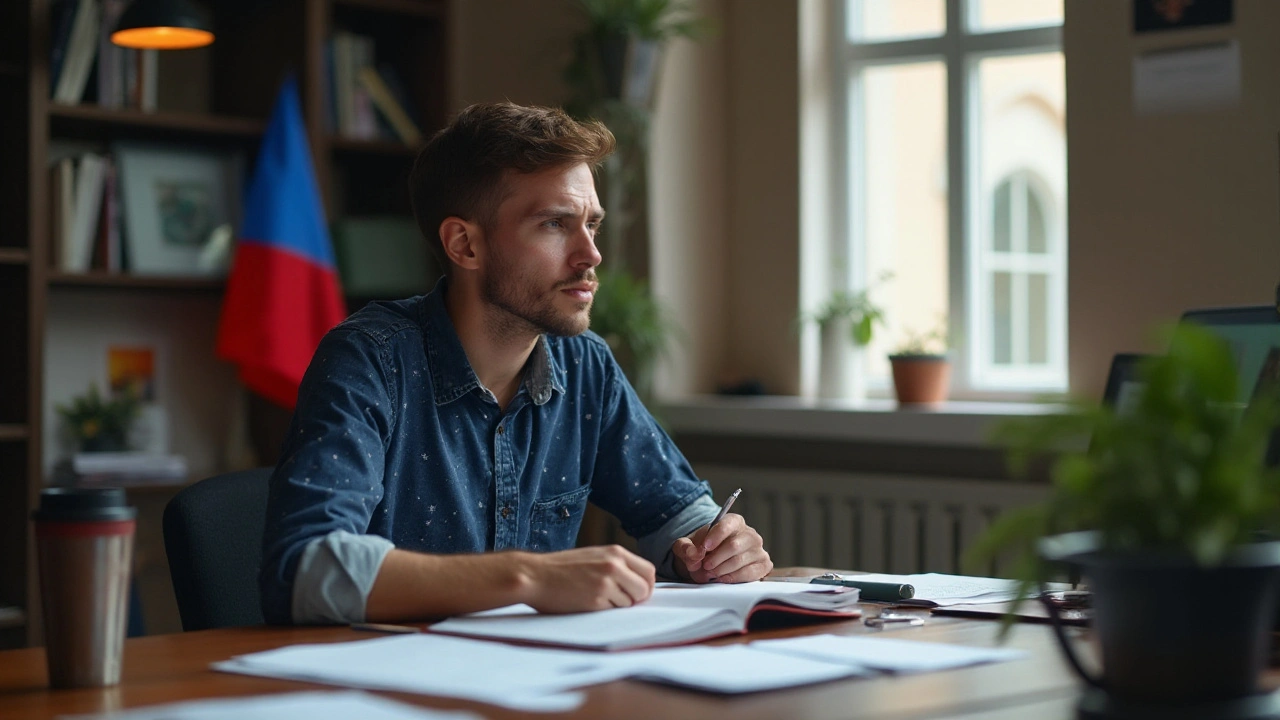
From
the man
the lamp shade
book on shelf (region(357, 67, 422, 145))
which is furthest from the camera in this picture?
book on shelf (region(357, 67, 422, 145))

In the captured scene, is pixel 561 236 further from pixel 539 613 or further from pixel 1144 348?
pixel 1144 348

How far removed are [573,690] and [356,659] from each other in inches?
8.7

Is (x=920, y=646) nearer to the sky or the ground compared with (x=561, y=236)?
nearer to the ground

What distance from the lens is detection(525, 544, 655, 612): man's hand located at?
1.41 metres

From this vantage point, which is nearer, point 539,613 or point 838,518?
point 539,613

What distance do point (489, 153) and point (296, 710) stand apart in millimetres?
1202

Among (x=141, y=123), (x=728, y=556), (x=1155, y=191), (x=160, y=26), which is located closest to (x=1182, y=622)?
(x=728, y=556)

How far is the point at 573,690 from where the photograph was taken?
1083mm

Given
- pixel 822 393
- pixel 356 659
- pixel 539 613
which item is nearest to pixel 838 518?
pixel 822 393

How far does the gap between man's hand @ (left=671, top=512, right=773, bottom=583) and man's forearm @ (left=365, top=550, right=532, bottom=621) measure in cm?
37

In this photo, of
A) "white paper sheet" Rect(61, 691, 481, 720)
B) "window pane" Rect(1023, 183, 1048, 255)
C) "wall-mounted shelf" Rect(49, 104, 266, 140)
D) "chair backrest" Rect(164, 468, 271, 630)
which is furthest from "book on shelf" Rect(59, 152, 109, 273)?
"white paper sheet" Rect(61, 691, 481, 720)

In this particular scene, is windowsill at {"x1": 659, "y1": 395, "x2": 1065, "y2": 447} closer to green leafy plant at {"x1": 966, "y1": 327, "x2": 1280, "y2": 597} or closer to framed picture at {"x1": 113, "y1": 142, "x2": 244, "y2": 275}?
framed picture at {"x1": 113, "y1": 142, "x2": 244, "y2": 275}

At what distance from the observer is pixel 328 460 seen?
5.28 feet

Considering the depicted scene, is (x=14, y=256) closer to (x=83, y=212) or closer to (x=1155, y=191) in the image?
(x=83, y=212)
